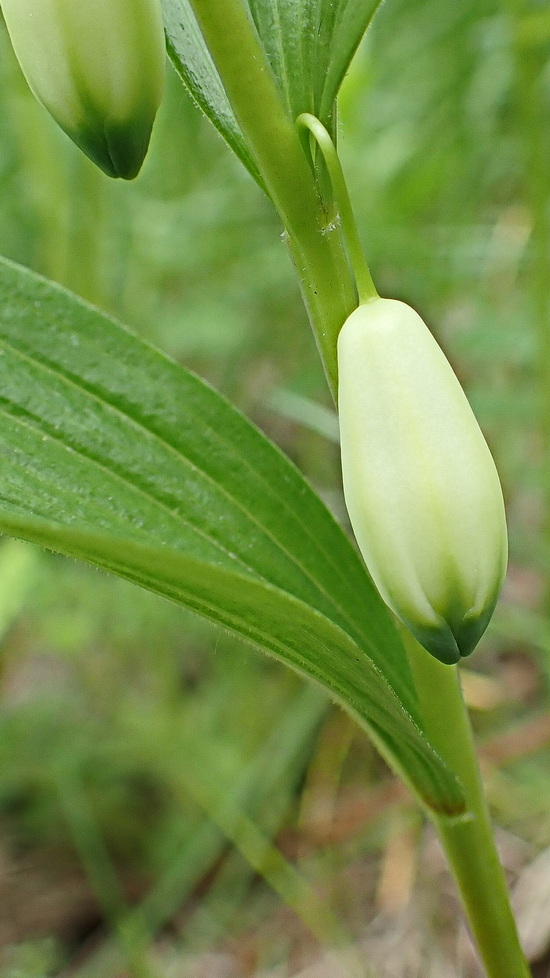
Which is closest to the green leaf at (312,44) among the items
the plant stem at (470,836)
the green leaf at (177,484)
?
the green leaf at (177,484)

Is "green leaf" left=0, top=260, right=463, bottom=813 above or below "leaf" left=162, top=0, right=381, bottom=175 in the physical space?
below

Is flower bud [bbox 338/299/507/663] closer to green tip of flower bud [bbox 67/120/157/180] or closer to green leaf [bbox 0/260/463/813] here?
green leaf [bbox 0/260/463/813]

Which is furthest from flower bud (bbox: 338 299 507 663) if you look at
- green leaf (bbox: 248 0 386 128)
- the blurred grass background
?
the blurred grass background

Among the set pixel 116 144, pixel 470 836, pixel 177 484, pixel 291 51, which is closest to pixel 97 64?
pixel 116 144

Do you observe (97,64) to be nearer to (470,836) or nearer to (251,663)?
(470,836)

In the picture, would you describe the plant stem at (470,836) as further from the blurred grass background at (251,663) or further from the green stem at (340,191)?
the blurred grass background at (251,663)

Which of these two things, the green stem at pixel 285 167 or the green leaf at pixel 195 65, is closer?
the green stem at pixel 285 167

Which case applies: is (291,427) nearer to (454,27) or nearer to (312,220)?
(454,27)
